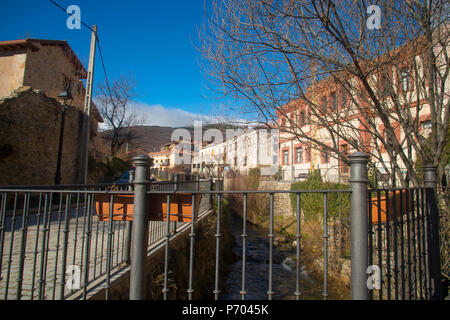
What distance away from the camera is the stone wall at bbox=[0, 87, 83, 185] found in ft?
30.5

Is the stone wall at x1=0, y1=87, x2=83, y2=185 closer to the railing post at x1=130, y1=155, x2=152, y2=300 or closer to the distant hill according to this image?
the distant hill

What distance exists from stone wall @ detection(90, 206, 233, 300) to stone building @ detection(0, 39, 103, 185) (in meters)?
7.52

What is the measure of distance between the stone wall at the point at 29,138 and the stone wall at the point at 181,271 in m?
7.43

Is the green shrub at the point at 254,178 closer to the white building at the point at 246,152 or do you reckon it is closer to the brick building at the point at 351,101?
the white building at the point at 246,152

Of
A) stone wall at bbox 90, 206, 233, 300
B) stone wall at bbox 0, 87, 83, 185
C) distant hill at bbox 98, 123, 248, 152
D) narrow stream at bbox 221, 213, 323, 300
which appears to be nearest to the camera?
stone wall at bbox 90, 206, 233, 300

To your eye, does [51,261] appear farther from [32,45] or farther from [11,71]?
[32,45]

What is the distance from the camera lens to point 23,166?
9727mm

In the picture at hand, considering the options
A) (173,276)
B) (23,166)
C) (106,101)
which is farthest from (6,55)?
(173,276)

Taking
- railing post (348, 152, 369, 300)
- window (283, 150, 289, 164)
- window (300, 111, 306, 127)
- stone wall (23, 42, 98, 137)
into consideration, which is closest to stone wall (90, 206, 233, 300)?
railing post (348, 152, 369, 300)

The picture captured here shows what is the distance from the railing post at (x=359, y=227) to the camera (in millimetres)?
1677

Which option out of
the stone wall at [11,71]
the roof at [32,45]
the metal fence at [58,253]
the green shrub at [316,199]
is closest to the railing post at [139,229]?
the metal fence at [58,253]

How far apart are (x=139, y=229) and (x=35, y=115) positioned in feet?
36.8

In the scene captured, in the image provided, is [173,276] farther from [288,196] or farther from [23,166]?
[288,196]
